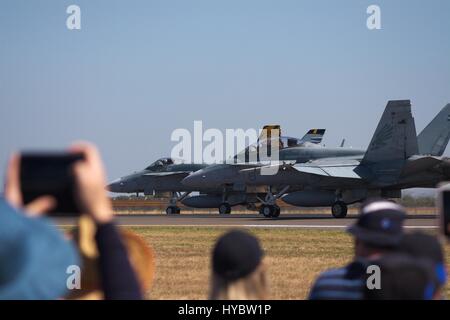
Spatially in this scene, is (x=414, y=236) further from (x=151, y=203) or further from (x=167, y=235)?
(x=151, y=203)

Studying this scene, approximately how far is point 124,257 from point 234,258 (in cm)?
78

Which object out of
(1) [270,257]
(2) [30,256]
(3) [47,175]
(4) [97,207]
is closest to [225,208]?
(1) [270,257]

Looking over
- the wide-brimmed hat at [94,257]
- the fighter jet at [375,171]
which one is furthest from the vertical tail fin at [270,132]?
the wide-brimmed hat at [94,257]

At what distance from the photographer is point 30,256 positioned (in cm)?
272

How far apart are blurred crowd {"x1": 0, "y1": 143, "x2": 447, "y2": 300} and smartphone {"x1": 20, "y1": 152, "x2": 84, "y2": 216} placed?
2 cm

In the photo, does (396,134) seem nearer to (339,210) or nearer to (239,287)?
(339,210)

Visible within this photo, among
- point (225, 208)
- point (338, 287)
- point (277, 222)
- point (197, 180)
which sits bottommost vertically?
point (225, 208)

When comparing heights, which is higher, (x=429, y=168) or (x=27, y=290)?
(x=27, y=290)

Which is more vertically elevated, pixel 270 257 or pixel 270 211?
pixel 270 257

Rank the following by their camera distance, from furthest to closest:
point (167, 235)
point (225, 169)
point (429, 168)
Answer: point (225, 169) < point (429, 168) < point (167, 235)

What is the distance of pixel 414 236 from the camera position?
4.38 metres

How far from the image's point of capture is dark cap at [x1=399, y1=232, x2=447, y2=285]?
14.1 ft
